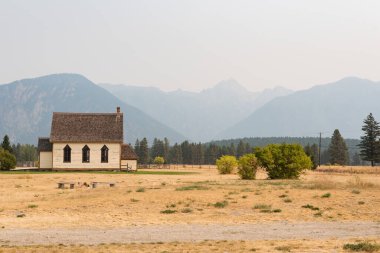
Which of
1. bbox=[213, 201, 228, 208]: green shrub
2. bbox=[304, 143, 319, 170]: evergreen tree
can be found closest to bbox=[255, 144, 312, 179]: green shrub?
bbox=[213, 201, 228, 208]: green shrub

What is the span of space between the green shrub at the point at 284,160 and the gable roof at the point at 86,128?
1070 inches

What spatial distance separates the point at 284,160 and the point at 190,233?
3379 centimetres

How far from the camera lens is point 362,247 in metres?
15.3

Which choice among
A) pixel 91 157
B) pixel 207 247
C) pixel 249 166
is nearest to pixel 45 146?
pixel 91 157

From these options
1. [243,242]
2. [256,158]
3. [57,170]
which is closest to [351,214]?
[243,242]

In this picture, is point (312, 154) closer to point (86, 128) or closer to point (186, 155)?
point (86, 128)

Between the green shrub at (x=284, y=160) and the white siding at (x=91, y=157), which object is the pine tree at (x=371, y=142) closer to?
the white siding at (x=91, y=157)

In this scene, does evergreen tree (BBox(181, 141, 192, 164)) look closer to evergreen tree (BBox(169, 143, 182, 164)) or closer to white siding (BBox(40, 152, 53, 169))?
evergreen tree (BBox(169, 143, 182, 164))

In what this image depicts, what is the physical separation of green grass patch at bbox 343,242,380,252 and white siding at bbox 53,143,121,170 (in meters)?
58.3

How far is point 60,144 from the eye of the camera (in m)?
71.4

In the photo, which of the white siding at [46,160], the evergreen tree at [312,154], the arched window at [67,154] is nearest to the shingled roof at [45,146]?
the white siding at [46,160]

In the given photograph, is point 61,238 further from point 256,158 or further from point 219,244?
point 256,158

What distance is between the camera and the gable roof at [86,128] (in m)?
71.8

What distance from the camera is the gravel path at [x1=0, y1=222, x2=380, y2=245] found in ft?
57.2
